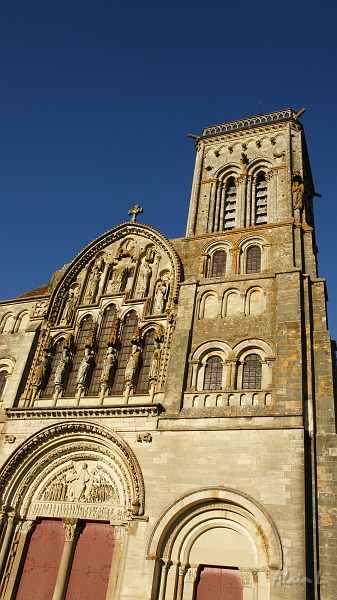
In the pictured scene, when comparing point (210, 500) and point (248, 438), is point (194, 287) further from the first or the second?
point (210, 500)

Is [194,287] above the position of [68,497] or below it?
above

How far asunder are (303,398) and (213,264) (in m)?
7.71

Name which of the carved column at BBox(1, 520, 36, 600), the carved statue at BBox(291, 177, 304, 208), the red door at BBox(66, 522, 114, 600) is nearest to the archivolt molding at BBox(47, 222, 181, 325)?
the carved statue at BBox(291, 177, 304, 208)

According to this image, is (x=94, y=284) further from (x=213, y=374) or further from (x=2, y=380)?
(x=213, y=374)

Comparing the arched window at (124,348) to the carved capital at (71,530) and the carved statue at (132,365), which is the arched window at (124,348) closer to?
the carved statue at (132,365)

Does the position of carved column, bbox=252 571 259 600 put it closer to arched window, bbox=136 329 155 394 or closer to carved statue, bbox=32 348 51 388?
arched window, bbox=136 329 155 394

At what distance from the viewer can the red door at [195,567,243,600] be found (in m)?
14.2

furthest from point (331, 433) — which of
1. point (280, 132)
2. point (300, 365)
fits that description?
point (280, 132)

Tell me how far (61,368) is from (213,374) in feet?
20.5

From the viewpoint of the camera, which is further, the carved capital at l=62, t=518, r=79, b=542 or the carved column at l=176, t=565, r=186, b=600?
the carved capital at l=62, t=518, r=79, b=542

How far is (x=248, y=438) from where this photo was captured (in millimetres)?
15703

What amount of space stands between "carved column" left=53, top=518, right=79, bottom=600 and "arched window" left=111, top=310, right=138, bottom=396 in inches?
184

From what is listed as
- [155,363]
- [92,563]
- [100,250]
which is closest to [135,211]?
[100,250]

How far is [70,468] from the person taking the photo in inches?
721
